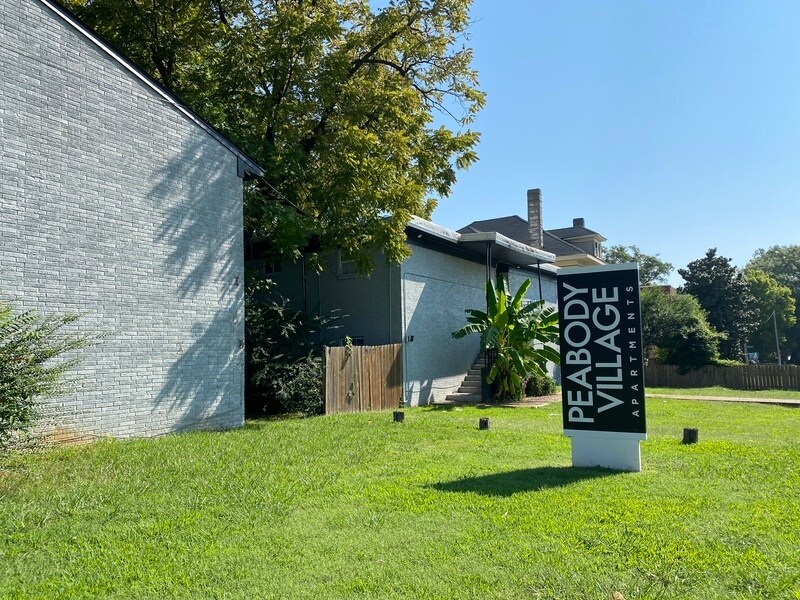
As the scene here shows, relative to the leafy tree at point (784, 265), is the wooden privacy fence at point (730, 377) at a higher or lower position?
lower

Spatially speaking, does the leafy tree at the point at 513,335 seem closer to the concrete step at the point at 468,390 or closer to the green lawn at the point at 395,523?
the concrete step at the point at 468,390

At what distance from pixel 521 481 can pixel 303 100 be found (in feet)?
37.3

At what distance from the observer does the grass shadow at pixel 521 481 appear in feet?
21.0

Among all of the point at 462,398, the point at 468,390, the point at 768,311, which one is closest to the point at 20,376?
the point at 462,398

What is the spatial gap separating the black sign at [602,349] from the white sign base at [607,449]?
74mm

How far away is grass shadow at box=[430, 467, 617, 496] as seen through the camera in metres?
6.40

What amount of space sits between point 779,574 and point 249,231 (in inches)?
542

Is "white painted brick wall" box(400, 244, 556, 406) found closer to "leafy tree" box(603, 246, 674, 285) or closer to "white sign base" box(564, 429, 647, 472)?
"white sign base" box(564, 429, 647, 472)

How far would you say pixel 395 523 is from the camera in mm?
5281

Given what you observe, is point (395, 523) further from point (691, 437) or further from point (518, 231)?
point (518, 231)

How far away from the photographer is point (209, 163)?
11859mm

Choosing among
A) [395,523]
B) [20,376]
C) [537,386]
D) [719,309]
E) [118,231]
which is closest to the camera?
[395,523]

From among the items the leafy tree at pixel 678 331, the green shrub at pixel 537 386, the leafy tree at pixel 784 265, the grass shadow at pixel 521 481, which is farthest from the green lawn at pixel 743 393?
the leafy tree at pixel 784 265

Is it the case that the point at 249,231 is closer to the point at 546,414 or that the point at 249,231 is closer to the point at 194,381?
the point at 194,381
